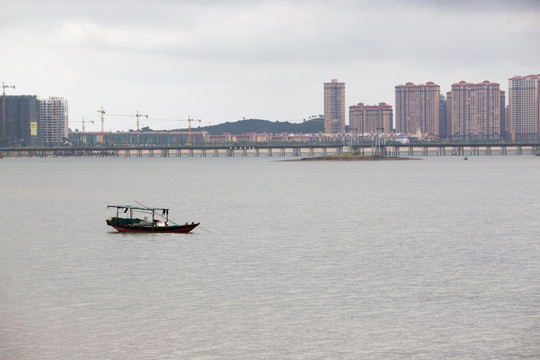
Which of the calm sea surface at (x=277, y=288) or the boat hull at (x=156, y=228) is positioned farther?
the boat hull at (x=156, y=228)

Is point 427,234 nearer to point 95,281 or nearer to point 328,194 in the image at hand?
point 95,281

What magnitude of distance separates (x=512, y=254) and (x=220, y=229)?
28.4 metres

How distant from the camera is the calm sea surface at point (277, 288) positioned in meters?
30.2

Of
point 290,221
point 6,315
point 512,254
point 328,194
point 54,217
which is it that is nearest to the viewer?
point 6,315

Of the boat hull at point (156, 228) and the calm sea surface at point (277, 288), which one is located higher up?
the boat hull at point (156, 228)

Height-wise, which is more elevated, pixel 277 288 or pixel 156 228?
pixel 156 228

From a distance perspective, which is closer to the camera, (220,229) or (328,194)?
(220,229)

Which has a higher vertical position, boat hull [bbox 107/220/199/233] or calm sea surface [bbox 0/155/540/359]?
boat hull [bbox 107/220/199/233]

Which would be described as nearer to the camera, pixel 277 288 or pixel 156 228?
pixel 277 288

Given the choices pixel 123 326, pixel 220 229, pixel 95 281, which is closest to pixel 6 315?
pixel 123 326

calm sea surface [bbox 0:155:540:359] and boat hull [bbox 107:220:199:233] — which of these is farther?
boat hull [bbox 107:220:199:233]

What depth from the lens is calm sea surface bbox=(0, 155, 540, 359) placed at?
3025 centimetres

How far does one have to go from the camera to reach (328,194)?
128 metres

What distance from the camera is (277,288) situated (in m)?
41.7
